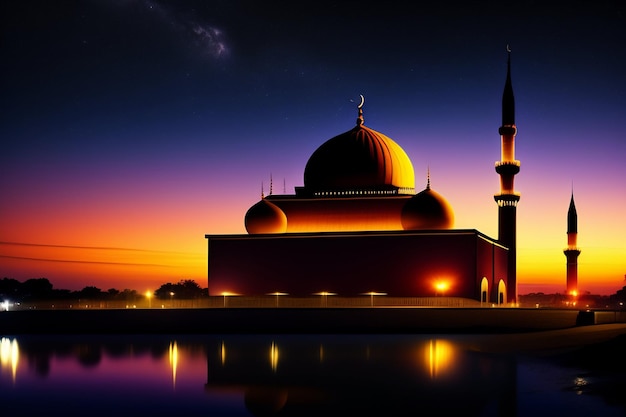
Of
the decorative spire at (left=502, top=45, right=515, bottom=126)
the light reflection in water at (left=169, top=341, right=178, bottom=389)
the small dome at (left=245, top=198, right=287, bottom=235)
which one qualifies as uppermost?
the decorative spire at (left=502, top=45, right=515, bottom=126)

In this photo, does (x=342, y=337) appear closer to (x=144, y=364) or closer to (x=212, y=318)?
(x=212, y=318)

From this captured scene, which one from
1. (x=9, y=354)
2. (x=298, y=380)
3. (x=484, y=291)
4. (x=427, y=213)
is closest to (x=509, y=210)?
(x=484, y=291)

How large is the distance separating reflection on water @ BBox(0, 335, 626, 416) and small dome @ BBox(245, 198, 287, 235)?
38.9 feet

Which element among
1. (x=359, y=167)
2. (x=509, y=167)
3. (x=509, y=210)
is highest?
(x=509, y=167)

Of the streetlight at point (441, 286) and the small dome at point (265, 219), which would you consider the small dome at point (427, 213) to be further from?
the small dome at point (265, 219)

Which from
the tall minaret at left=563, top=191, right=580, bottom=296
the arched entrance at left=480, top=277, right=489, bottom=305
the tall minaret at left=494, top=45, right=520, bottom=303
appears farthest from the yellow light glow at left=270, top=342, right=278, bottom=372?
the tall minaret at left=563, top=191, right=580, bottom=296

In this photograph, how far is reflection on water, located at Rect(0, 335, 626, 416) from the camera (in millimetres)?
13953

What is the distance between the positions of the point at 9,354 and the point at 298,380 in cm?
983

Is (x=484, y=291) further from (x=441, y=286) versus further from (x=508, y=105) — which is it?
(x=508, y=105)

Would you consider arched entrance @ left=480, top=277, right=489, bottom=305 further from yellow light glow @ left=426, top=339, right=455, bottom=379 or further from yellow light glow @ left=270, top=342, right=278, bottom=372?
yellow light glow @ left=270, top=342, right=278, bottom=372

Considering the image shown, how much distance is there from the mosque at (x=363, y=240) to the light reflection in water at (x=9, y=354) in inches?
462

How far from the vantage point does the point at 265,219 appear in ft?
123

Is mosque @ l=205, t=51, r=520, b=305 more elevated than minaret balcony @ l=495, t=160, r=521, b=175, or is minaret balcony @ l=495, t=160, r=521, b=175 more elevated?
minaret balcony @ l=495, t=160, r=521, b=175

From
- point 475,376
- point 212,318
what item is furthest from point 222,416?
point 212,318
